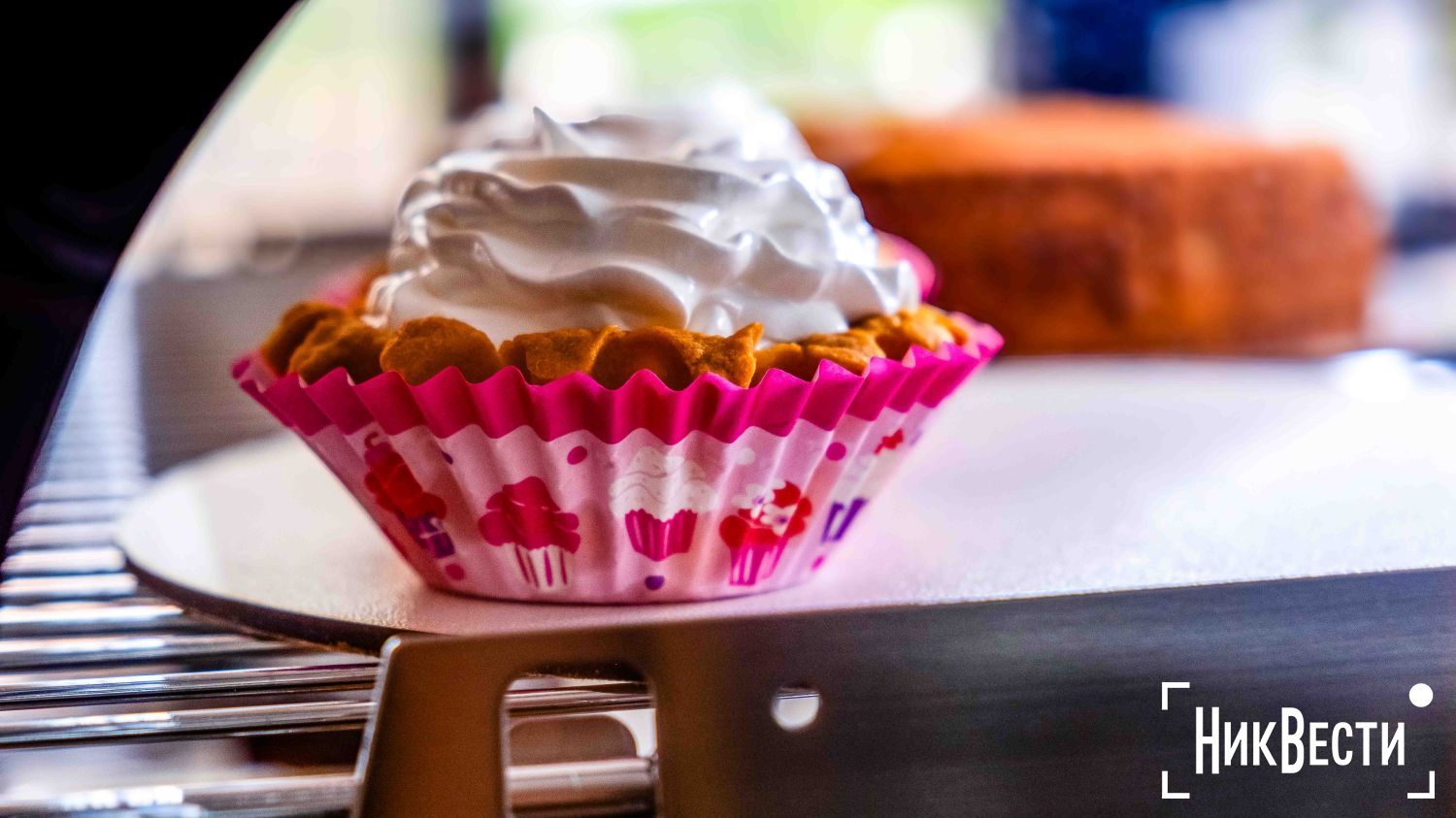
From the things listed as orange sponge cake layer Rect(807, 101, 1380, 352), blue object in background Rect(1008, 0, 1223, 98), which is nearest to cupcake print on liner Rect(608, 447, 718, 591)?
orange sponge cake layer Rect(807, 101, 1380, 352)

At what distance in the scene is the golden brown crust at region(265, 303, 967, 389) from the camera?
0.48 metres

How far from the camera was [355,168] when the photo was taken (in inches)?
172

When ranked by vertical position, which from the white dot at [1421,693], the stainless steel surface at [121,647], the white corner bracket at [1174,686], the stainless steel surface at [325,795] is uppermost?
the stainless steel surface at [121,647]

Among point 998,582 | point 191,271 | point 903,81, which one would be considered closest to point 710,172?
point 998,582

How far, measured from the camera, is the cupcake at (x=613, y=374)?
0.49 m

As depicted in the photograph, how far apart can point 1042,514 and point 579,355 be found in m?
0.26

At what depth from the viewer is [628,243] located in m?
0.52

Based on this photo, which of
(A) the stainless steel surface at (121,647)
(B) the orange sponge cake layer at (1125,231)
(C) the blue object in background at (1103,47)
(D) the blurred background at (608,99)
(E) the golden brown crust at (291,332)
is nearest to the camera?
(A) the stainless steel surface at (121,647)

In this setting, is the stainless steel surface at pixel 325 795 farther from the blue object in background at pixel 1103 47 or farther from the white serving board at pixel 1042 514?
the blue object in background at pixel 1103 47

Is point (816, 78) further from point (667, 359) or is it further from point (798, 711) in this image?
point (798, 711)

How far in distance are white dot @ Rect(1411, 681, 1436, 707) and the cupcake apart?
0.71 ft

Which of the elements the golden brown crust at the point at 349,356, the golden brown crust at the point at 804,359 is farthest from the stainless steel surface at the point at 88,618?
the golden brown crust at the point at 804,359

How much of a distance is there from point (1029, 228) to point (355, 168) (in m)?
3.49

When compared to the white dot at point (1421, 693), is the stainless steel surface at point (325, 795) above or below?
below
